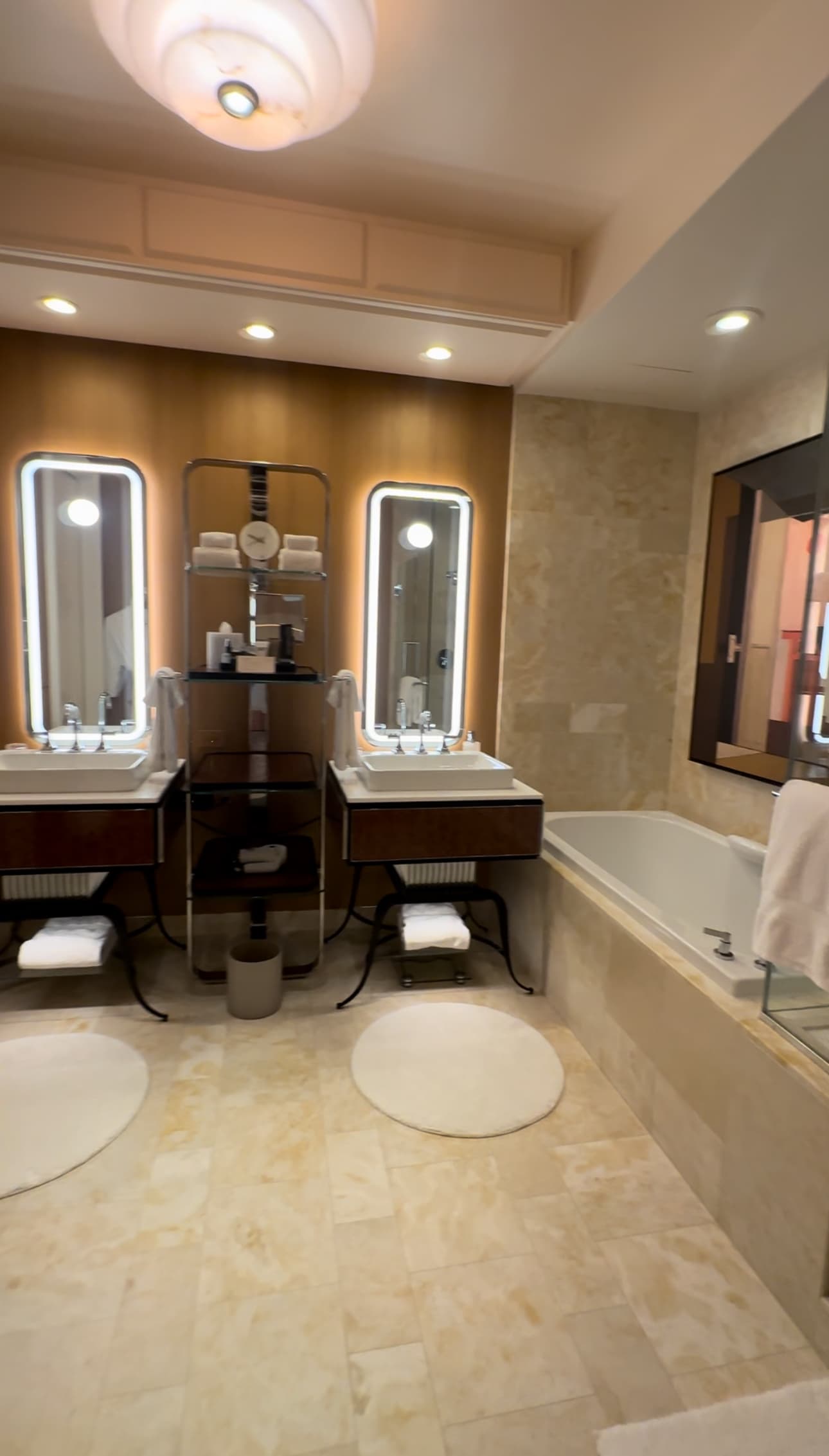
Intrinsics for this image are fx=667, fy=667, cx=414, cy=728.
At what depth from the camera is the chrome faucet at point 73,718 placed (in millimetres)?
2561

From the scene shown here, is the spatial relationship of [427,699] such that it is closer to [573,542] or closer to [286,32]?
[573,542]

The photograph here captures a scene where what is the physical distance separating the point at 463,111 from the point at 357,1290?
2.72m

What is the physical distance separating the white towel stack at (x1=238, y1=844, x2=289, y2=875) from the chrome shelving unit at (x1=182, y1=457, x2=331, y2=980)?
0.03 meters

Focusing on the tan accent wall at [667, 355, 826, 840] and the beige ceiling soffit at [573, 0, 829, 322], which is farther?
the tan accent wall at [667, 355, 826, 840]

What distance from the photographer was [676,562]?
2.98 metres

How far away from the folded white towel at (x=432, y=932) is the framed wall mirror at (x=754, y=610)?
128cm

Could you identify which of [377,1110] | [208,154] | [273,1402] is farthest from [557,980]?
[208,154]

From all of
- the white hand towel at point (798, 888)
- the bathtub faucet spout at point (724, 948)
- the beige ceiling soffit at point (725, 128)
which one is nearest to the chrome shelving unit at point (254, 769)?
the beige ceiling soffit at point (725, 128)

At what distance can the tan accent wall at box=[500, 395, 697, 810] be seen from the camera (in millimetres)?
2818

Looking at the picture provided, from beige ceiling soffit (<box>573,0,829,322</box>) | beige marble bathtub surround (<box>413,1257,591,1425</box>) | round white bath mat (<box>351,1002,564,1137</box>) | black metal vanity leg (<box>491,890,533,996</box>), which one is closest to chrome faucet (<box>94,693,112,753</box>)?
round white bath mat (<box>351,1002,564,1137</box>)

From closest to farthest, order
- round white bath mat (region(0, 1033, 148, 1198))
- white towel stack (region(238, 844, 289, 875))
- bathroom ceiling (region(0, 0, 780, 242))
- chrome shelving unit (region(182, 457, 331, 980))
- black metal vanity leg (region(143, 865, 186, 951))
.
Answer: bathroom ceiling (region(0, 0, 780, 242)) → round white bath mat (region(0, 1033, 148, 1198)) → chrome shelving unit (region(182, 457, 331, 980)) → white towel stack (region(238, 844, 289, 875)) → black metal vanity leg (region(143, 865, 186, 951))

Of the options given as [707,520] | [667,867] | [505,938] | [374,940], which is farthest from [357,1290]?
[707,520]

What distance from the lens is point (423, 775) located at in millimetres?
2316

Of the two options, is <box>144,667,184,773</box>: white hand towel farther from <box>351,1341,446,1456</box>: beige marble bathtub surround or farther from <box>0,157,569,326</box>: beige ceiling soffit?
<box>351,1341,446,1456</box>: beige marble bathtub surround
